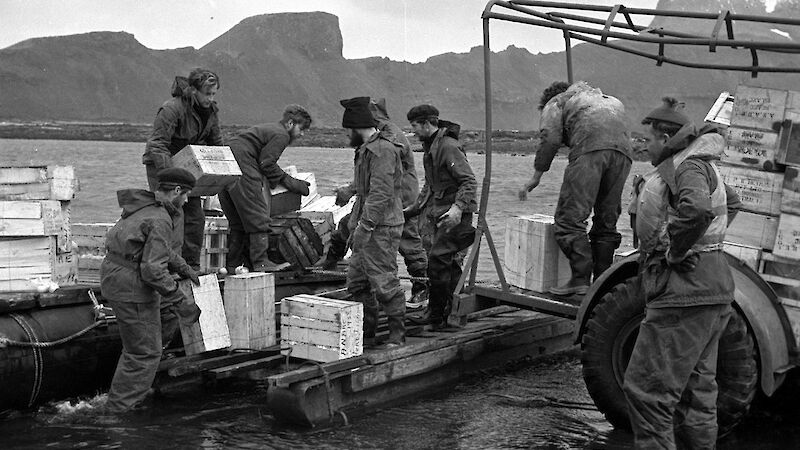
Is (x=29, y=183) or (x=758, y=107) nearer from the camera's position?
(x=758, y=107)

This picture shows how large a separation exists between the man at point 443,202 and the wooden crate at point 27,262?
3367 millimetres

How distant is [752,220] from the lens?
7.07 m

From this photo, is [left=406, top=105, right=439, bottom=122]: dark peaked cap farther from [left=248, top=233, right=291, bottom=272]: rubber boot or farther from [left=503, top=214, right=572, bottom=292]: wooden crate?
[left=248, top=233, right=291, bottom=272]: rubber boot

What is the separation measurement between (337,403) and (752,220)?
134 inches

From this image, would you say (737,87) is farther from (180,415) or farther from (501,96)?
(501,96)

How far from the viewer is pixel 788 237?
689 cm

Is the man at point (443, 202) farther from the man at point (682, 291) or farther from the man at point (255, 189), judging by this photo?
the man at point (682, 291)

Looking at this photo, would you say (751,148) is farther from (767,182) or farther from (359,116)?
(359,116)

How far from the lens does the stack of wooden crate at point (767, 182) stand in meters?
6.89

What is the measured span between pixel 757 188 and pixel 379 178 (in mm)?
2999

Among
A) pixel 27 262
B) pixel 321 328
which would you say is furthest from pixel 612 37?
pixel 27 262

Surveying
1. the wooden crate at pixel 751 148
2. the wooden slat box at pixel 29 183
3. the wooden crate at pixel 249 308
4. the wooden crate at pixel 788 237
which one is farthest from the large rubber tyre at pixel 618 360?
the wooden slat box at pixel 29 183

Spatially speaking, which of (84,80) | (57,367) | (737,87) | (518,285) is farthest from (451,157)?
(84,80)

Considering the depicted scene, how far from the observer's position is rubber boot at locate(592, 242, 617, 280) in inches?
356
